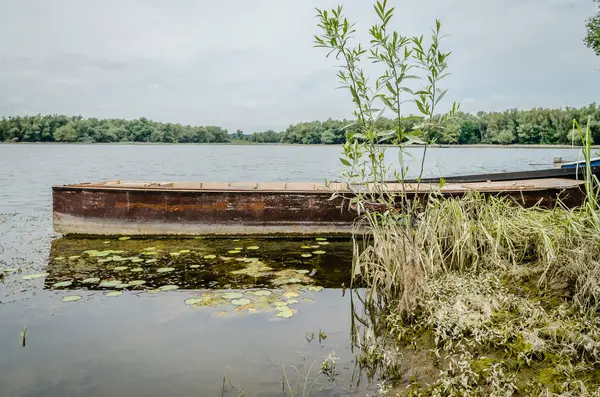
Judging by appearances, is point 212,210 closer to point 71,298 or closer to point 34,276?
point 34,276

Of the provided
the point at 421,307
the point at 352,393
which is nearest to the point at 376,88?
the point at 421,307

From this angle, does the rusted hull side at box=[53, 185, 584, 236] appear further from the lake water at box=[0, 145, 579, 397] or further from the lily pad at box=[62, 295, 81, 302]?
the lily pad at box=[62, 295, 81, 302]

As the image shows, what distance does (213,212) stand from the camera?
7.71 metres

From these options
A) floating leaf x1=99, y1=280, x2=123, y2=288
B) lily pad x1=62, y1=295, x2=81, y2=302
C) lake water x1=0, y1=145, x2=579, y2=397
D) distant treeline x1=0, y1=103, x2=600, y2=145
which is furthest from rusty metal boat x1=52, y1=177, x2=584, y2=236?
distant treeline x1=0, y1=103, x2=600, y2=145

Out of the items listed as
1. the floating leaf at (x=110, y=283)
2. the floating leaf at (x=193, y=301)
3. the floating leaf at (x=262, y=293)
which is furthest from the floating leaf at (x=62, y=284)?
the floating leaf at (x=262, y=293)

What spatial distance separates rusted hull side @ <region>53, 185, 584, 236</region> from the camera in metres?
7.67

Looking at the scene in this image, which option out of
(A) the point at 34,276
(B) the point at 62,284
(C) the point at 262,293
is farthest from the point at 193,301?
(A) the point at 34,276

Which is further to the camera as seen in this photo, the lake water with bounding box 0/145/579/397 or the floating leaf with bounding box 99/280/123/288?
the floating leaf with bounding box 99/280/123/288

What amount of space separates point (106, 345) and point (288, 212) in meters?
4.27

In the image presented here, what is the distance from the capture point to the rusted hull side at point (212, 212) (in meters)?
7.67

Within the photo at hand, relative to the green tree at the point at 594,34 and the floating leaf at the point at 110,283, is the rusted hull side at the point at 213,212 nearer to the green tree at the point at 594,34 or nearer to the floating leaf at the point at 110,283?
the floating leaf at the point at 110,283

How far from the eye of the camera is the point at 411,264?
388 centimetres

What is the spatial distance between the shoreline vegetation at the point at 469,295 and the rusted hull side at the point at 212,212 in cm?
298

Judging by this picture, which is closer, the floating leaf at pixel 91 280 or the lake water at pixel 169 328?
the lake water at pixel 169 328
